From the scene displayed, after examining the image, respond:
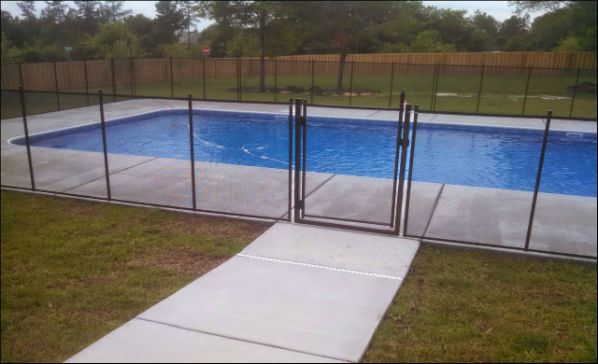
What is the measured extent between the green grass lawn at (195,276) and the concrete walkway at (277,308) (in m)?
0.19

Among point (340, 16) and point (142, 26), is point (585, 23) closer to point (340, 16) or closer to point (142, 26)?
point (340, 16)

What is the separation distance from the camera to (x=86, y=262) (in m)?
5.50

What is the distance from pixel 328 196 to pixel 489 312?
3.62m

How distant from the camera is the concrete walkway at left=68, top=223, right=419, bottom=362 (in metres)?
3.81

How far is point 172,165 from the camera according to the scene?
9.85 m

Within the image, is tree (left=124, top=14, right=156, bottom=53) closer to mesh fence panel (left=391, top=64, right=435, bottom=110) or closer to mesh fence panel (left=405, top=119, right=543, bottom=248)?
mesh fence panel (left=391, top=64, right=435, bottom=110)

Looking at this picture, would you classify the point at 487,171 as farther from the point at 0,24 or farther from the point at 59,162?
the point at 0,24

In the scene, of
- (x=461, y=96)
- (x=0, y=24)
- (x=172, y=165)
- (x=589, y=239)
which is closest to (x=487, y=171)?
(x=589, y=239)

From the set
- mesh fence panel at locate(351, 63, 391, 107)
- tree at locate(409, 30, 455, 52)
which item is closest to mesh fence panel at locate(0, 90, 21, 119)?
mesh fence panel at locate(351, 63, 391, 107)

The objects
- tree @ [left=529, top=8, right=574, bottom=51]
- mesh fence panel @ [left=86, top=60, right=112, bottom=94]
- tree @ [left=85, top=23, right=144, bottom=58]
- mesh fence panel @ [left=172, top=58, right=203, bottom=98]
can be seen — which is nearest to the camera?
mesh fence panel @ [left=86, top=60, right=112, bottom=94]

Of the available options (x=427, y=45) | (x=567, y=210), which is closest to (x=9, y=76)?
(x=567, y=210)

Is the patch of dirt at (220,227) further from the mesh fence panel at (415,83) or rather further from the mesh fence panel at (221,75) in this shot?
the mesh fence panel at (221,75)

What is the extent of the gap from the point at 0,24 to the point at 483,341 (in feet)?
155

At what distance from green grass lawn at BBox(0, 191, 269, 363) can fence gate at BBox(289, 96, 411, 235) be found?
37.9 inches
